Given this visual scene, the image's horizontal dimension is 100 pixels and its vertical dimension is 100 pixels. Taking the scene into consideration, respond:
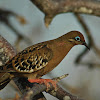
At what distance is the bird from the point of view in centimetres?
523

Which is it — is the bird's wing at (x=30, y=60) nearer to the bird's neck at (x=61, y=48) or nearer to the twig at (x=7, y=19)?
the bird's neck at (x=61, y=48)

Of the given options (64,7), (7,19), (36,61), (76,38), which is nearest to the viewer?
(64,7)

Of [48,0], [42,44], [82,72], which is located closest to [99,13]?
[48,0]

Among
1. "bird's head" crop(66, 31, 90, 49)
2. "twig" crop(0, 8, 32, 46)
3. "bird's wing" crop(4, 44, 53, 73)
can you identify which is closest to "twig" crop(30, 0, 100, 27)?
"bird's head" crop(66, 31, 90, 49)

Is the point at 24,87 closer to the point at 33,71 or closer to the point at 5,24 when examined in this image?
the point at 33,71

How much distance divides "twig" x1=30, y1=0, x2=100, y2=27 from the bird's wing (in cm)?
117

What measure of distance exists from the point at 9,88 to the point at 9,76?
1.76m

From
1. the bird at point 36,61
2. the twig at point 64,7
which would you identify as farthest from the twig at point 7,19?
the twig at point 64,7

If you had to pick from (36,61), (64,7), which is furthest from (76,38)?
(64,7)

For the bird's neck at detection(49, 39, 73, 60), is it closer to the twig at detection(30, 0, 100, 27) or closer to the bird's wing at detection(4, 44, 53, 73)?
the bird's wing at detection(4, 44, 53, 73)

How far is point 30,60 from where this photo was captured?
5.41m

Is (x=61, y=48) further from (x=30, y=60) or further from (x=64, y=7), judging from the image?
(x=64, y=7)

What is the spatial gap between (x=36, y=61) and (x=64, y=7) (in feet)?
4.53

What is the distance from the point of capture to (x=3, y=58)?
560cm
